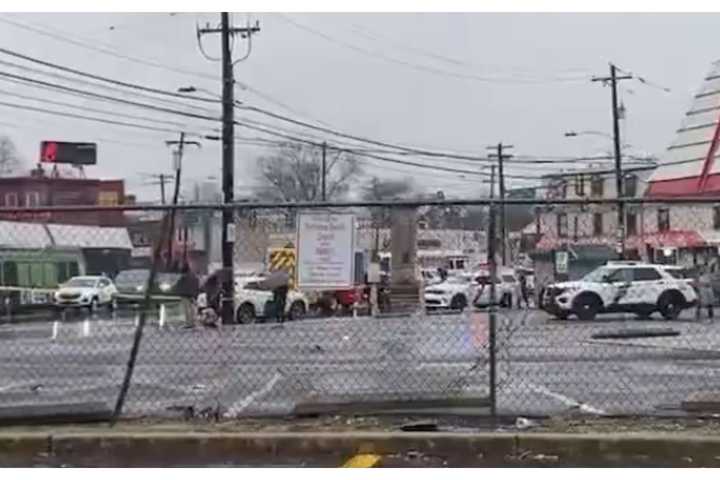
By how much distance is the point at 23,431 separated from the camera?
802 cm

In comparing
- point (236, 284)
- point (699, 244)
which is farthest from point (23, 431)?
point (699, 244)

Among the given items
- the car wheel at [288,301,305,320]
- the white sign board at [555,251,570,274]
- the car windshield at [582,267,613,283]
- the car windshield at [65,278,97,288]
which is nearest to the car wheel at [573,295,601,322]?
the car windshield at [582,267,613,283]

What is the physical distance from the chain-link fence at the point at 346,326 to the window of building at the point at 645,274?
18.8 ft

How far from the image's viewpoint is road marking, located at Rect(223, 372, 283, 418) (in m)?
9.07

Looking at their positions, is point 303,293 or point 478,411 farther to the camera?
point 303,293

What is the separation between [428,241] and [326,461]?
2833 millimetres

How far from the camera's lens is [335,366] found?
1279cm

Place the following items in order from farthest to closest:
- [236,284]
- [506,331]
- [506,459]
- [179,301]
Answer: [236,284] < [179,301] < [506,331] < [506,459]

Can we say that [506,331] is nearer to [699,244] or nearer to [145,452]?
[145,452]

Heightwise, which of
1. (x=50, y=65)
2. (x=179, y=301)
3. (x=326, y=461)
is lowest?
(x=326, y=461)

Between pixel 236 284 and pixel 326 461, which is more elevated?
pixel 236 284

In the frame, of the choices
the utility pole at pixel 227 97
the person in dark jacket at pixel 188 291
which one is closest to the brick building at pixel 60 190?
the utility pole at pixel 227 97

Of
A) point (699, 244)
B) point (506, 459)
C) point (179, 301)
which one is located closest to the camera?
point (506, 459)

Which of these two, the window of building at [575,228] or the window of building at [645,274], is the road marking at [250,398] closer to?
the window of building at [575,228]
